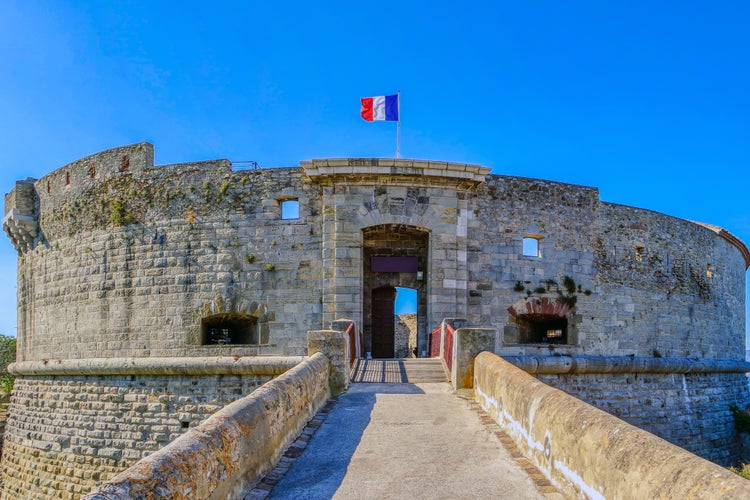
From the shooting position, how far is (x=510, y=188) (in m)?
15.2

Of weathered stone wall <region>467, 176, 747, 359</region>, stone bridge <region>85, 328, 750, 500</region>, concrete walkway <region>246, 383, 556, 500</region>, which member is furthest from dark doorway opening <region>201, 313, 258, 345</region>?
concrete walkway <region>246, 383, 556, 500</region>

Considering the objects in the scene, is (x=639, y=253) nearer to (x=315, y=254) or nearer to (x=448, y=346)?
(x=448, y=346)

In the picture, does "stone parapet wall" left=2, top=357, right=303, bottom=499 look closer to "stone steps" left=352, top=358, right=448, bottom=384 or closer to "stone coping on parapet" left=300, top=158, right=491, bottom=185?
"stone steps" left=352, top=358, right=448, bottom=384

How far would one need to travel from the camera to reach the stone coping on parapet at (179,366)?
10.9 meters

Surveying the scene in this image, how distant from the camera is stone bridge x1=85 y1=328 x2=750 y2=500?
10.8 feet

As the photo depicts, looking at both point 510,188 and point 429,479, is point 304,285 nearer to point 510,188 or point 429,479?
point 510,188

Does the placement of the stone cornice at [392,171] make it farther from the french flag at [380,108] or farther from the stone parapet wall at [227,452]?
the stone parapet wall at [227,452]

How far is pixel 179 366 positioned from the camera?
11625mm

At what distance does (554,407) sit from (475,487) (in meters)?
0.88

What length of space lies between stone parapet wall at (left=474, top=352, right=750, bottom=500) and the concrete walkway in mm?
288

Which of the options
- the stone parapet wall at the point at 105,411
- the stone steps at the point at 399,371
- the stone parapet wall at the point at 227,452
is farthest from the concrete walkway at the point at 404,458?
the stone parapet wall at the point at 105,411

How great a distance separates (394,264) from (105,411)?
23.7ft

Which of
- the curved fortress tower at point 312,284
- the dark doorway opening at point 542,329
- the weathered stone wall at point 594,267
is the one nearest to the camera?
the curved fortress tower at point 312,284

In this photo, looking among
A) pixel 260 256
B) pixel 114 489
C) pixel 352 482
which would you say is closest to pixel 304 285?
pixel 260 256
